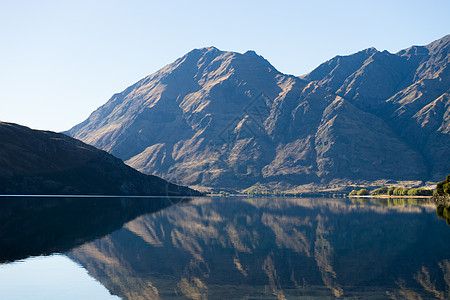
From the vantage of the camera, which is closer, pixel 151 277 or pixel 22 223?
pixel 151 277

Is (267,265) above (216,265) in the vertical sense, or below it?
below

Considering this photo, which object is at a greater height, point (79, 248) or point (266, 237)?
point (79, 248)

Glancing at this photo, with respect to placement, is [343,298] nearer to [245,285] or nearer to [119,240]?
[245,285]

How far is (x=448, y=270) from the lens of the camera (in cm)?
4762

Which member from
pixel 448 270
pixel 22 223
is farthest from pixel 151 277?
pixel 22 223

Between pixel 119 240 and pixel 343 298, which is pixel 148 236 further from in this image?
pixel 343 298

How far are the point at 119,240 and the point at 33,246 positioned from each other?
45.0 ft

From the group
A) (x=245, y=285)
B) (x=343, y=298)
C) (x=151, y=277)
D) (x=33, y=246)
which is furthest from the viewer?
(x=33, y=246)

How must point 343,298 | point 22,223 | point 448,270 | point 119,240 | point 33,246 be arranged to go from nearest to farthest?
point 343,298 → point 448,270 → point 33,246 → point 119,240 → point 22,223

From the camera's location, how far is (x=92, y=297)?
1451 inches

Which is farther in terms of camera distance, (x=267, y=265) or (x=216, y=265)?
(x=267, y=265)

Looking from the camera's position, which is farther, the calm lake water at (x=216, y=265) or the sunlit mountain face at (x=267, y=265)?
the sunlit mountain face at (x=267, y=265)

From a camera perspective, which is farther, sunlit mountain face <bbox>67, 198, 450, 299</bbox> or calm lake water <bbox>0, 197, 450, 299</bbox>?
sunlit mountain face <bbox>67, 198, 450, 299</bbox>

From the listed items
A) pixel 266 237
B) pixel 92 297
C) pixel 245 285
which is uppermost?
pixel 92 297
